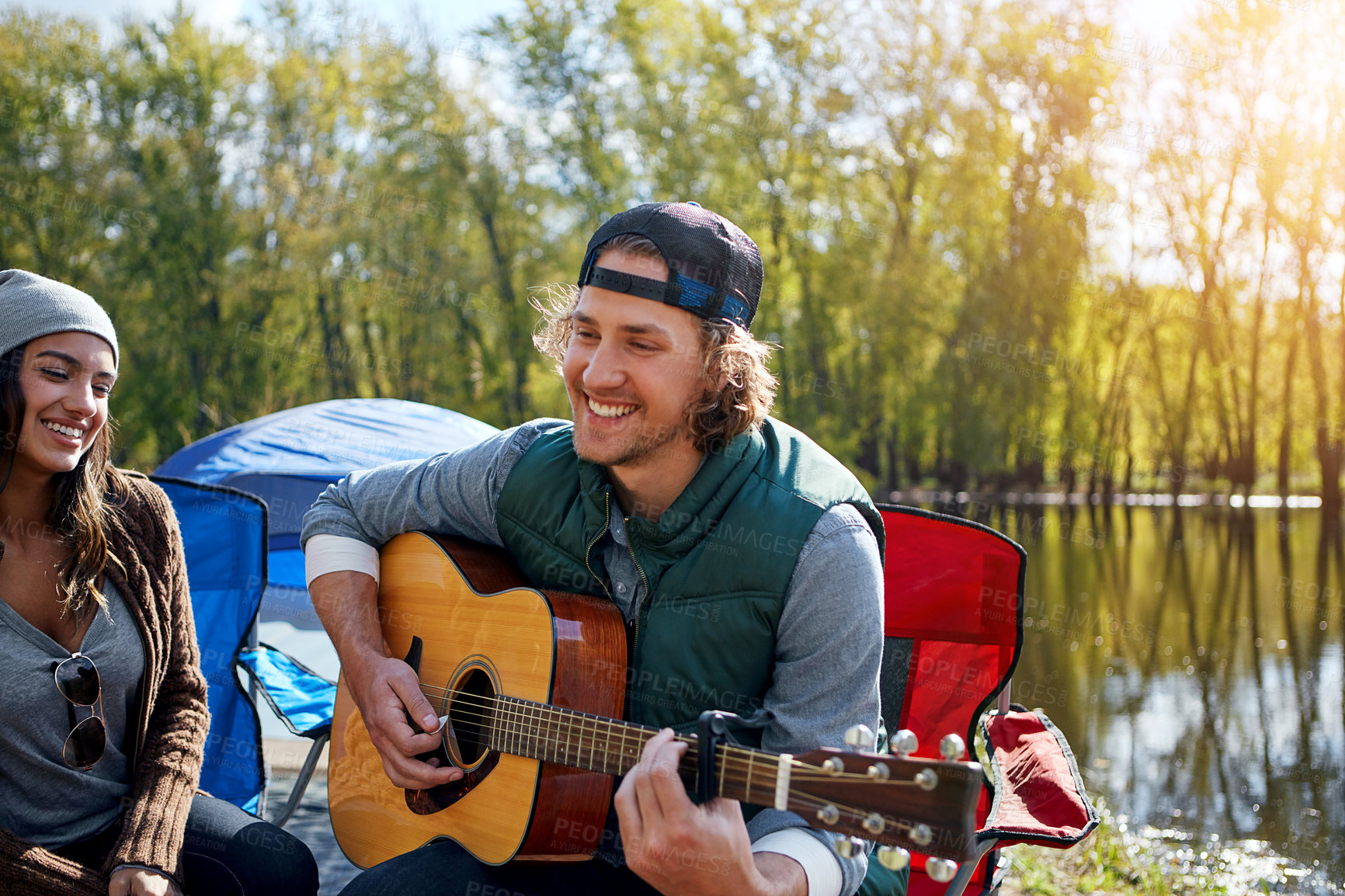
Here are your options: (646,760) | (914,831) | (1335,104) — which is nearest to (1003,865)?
(914,831)

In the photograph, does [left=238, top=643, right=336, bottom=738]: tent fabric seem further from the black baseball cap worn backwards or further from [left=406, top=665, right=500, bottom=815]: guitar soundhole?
the black baseball cap worn backwards

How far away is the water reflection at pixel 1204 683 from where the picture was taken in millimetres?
4961

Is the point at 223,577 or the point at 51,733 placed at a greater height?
the point at 223,577

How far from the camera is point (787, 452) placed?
6.71 feet

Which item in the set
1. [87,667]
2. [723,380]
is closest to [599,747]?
[723,380]

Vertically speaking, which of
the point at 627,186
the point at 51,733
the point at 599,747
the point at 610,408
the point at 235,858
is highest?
the point at 627,186

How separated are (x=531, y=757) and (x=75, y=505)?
1.14 m

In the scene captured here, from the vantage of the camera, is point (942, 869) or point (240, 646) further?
point (240, 646)

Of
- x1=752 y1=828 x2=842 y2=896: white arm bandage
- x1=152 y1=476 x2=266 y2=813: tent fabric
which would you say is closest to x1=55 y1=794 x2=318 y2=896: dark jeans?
x1=152 y1=476 x2=266 y2=813: tent fabric

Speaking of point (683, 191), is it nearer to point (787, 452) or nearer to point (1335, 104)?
point (1335, 104)

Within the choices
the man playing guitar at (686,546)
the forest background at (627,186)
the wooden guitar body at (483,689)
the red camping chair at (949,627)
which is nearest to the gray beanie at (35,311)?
the wooden guitar body at (483,689)

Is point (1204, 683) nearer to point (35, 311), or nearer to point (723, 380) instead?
point (723, 380)

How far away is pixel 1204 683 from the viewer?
7387mm

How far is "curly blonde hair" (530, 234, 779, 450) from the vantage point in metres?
1.97
